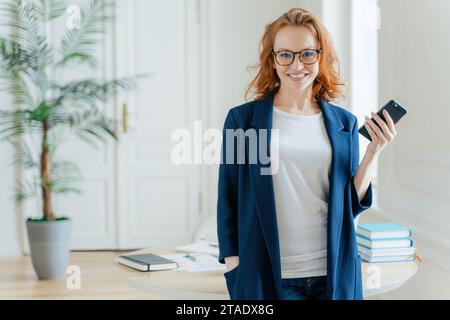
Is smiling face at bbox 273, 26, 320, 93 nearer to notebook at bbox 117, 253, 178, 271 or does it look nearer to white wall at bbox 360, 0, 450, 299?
notebook at bbox 117, 253, 178, 271

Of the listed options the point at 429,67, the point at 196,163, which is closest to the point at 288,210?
the point at 429,67

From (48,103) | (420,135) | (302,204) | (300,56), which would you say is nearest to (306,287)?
(302,204)

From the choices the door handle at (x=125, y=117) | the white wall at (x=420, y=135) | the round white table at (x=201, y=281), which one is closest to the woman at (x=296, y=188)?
the round white table at (x=201, y=281)

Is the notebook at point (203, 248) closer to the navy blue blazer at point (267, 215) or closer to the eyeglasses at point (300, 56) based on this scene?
the navy blue blazer at point (267, 215)

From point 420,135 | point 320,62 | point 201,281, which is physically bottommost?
point 201,281

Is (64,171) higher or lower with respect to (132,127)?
lower

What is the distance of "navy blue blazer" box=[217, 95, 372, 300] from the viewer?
5.88ft

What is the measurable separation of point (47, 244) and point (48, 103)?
109 cm

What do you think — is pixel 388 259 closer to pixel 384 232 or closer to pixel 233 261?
pixel 384 232

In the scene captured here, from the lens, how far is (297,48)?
1826 millimetres

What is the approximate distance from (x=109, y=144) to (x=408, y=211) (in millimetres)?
2950

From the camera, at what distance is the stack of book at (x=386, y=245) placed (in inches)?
98.2

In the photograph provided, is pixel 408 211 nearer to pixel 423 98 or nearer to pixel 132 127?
pixel 423 98
